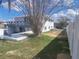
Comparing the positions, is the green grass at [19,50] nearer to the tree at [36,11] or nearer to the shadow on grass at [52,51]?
the shadow on grass at [52,51]

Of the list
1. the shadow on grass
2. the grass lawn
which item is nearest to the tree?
the grass lawn

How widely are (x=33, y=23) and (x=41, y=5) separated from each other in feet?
6.51

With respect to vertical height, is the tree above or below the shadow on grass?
above

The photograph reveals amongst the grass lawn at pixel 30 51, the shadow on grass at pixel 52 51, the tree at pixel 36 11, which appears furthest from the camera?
the tree at pixel 36 11

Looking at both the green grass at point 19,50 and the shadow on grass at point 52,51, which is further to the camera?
the green grass at point 19,50

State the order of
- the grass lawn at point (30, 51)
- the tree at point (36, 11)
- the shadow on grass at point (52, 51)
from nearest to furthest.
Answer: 1. the shadow on grass at point (52, 51)
2. the grass lawn at point (30, 51)
3. the tree at point (36, 11)

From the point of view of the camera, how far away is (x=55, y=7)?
1916 cm

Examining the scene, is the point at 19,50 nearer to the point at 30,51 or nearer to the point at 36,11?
the point at 30,51

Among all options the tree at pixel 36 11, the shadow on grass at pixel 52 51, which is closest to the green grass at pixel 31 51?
the shadow on grass at pixel 52 51

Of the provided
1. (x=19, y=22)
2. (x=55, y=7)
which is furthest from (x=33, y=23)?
(x=19, y=22)

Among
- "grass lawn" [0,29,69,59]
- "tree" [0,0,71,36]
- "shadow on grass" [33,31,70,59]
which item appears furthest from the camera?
"tree" [0,0,71,36]

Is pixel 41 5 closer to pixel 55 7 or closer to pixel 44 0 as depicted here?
pixel 44 0

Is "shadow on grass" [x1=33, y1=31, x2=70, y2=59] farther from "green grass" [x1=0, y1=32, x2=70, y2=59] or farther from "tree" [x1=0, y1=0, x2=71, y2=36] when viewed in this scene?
"tree" [x1=0, y1=0, x2=71, y2=36]

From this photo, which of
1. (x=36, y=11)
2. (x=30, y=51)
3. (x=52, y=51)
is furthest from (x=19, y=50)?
(x=36, y=11)
